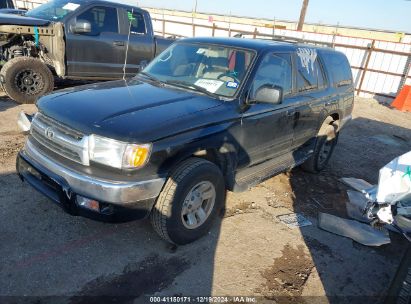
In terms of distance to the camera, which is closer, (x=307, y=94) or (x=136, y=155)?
(x=136, y=155)

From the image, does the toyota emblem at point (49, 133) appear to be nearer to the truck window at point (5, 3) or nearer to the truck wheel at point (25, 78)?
the truck wheel at point (25, 78)

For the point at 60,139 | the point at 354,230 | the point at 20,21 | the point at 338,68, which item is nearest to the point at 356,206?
the point at 354,230

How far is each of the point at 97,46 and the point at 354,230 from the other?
608 cm

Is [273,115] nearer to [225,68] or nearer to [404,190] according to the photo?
[225,68]

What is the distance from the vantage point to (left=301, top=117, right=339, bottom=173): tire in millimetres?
5480

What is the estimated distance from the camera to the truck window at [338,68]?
5317 mm

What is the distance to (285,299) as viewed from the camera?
3027 mm

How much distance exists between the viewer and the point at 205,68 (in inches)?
159

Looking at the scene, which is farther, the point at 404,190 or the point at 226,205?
the point at 226,205

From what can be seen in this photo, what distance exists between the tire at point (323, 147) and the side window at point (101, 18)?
4942 mm

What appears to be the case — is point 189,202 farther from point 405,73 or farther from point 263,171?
point 405,73

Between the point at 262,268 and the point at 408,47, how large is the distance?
44.2 ft

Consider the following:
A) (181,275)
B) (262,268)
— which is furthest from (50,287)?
(262,268)

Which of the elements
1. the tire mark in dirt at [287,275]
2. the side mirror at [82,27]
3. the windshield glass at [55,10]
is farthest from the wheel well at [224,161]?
the windshield glass at [55,10]
